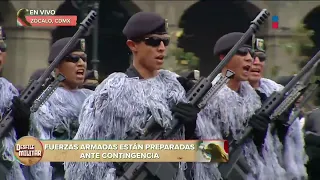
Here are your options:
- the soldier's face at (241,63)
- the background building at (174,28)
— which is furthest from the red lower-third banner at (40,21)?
the soldier's face at (241,63)

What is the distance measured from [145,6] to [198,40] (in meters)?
1.50

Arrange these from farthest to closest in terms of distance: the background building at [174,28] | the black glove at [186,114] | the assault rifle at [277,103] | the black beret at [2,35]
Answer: the background building at [174,28] → the black beret at [2,35] → the assault rifle at [277,103] → the black glove at [186,114]

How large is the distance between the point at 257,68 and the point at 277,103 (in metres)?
0.78

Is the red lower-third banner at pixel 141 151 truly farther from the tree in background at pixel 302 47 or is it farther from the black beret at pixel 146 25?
the tree in background at pixel 302 47

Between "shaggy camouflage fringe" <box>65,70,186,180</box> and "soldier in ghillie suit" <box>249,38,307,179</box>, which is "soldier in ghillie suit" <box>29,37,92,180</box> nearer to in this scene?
"shaggy camouflage fringe" <box>65,70,186,180</box>

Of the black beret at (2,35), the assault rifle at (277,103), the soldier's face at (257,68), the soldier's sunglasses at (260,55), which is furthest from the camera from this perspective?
the soldier's sunglasses at (260,55)

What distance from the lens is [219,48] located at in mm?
7895

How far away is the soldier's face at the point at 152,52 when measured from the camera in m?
6.58

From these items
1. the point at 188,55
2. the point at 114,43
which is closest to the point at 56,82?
the point at 114,43

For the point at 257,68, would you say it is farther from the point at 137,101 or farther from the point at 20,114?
the point at 20,114

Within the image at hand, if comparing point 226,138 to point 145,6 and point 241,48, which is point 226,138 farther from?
point 145,6

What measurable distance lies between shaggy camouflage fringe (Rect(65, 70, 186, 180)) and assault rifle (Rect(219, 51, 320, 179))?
84 cm

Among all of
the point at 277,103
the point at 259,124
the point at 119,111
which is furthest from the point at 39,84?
the point at 277,103

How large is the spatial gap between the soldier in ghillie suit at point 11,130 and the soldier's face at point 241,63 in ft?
5.00
